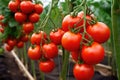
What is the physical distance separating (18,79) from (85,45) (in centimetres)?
277

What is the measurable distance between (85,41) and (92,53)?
0.13ft

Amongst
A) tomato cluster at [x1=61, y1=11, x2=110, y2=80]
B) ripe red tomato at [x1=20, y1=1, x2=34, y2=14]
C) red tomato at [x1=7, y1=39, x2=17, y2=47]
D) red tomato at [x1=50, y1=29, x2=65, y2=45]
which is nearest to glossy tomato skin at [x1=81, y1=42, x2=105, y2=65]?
tomato cluster at [x1=61, y1=11, x2=110, y2=80]

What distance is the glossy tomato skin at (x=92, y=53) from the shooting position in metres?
0.70

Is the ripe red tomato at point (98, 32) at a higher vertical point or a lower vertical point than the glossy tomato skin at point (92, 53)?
higher

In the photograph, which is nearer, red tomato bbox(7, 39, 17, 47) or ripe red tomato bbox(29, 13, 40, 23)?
ripe red tomato bbox(29, 13, 40, 23)

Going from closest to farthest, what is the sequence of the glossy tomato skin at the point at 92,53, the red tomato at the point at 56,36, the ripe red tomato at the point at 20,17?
1. the glossy tomato skin at the point at 92,53
2. the red tomato at the point at 56,36
3. the ripe red tomato at the point at 20,17

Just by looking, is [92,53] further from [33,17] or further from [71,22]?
[33,17]

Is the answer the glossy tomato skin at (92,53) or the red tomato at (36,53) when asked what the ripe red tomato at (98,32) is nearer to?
the glossy tomato skin at (92,53)

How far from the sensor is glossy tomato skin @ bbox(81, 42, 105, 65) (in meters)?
0.70

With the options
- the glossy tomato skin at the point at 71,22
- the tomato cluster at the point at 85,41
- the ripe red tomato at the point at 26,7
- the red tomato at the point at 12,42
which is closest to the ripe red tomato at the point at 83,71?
the tomato cluster at the point at 85,41

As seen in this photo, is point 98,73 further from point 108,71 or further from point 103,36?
point 103,36

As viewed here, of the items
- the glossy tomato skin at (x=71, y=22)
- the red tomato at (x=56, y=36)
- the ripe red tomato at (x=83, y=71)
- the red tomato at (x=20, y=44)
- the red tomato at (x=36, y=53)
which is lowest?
the red tomato at (x=20, y=44)

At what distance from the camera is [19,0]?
1.76 m

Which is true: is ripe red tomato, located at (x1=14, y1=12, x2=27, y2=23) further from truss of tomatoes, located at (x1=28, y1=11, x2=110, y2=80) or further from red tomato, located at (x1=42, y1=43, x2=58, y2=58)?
truss of tomatoes, located at (x1=28, y1=11, x2=110, y2=80)
